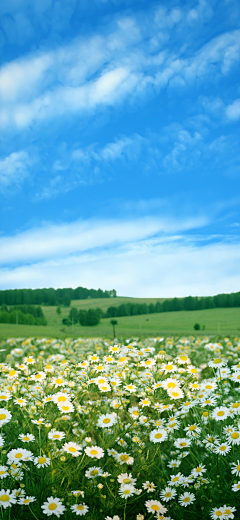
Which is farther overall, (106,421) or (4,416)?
(106,421)

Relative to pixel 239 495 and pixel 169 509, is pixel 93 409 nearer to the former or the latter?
pixel 169 509

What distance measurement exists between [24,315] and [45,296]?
17.4ft

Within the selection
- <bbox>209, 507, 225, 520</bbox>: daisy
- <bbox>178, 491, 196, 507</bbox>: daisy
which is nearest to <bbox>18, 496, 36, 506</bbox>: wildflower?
<bbox>178, 491, 196, 507</bbox>: daisy

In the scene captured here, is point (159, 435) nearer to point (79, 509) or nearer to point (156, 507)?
point (156, 507)

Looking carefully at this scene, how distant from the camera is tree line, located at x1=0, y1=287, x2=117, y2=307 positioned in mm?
33531

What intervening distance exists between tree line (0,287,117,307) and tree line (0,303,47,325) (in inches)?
68.9

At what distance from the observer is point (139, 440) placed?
14.8 ft

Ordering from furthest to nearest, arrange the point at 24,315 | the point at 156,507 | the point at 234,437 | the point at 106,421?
the point at 24,315 < the point at 106,421 < the point at 234,437 < the point at 156,507

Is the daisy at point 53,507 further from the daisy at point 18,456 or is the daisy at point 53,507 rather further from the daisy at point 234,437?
the daisy at point 234,437

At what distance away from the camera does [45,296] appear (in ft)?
112

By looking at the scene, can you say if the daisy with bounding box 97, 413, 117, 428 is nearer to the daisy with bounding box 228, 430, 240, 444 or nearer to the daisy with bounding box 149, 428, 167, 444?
the daisy with bounding box 149, 428, 167, 444

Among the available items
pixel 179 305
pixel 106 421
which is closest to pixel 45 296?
pixel 179 305

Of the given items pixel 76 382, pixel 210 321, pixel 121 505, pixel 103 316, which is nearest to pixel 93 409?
pixel 76 382

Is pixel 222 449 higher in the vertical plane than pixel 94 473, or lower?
higher
